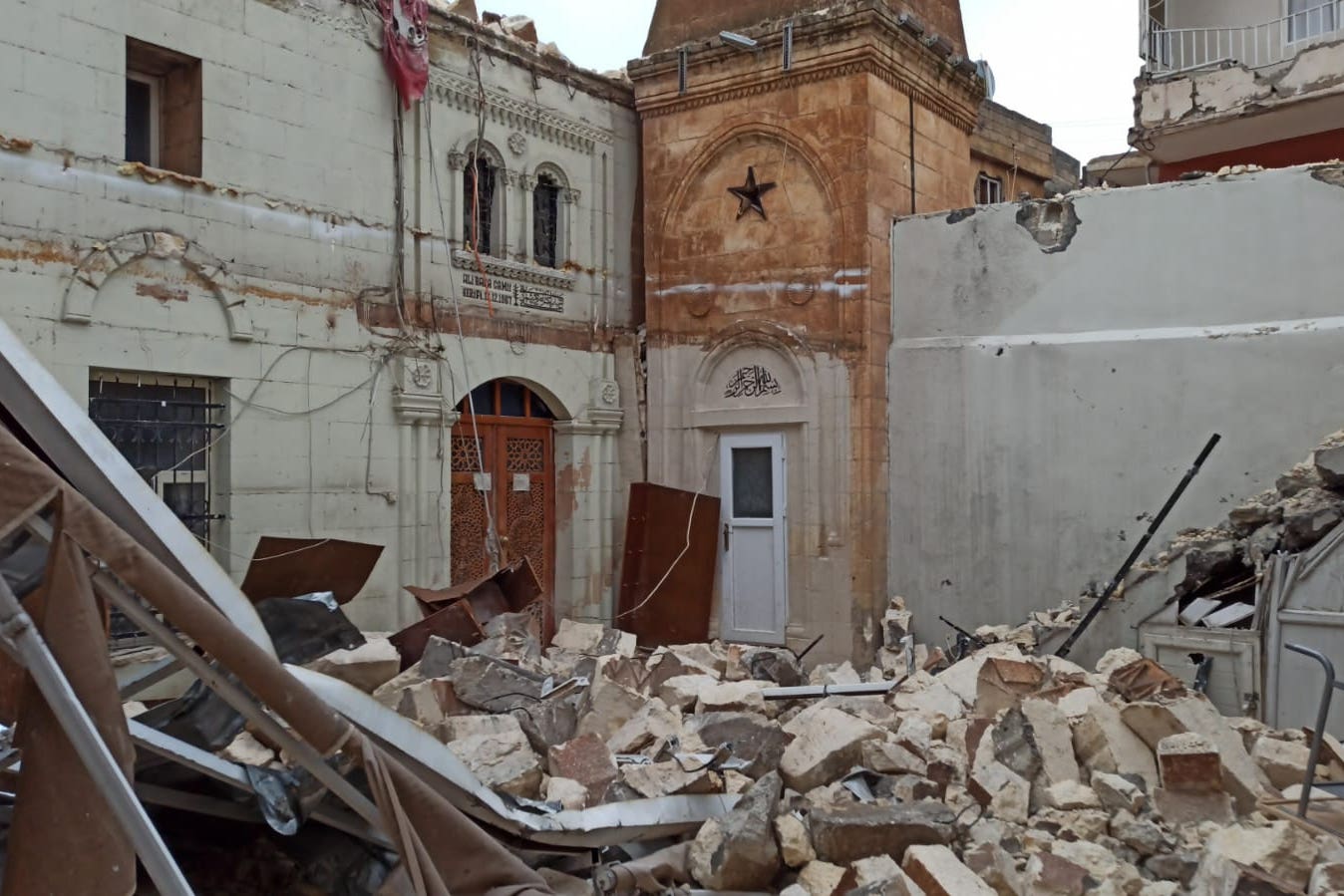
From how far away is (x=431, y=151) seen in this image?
9148mm

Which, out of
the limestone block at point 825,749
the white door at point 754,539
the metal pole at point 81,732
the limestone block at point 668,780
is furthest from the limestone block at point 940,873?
the white door at point 754,539

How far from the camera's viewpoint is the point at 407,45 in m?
8.80

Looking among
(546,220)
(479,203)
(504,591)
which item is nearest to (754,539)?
(504,591)

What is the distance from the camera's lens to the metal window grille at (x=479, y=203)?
9.44 metres

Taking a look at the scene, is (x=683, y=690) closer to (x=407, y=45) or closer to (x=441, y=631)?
(x=441, y=631)

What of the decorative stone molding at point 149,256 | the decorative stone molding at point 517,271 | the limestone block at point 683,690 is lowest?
the limestone block at point 683,690

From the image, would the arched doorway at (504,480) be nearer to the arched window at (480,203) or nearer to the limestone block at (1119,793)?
the arched window at (480,203)

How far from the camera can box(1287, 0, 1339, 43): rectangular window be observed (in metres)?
12.3

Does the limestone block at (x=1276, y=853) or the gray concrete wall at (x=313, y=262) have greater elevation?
the gray concrete wall at (x=313, y=262)

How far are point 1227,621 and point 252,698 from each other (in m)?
6.10

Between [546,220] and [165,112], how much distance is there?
3.53 m

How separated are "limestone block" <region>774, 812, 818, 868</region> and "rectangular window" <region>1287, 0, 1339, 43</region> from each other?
1181 cm

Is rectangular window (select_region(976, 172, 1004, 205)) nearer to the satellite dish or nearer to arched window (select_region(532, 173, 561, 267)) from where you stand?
the satellite dish

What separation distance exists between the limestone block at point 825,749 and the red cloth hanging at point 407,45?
6181 millimetres
